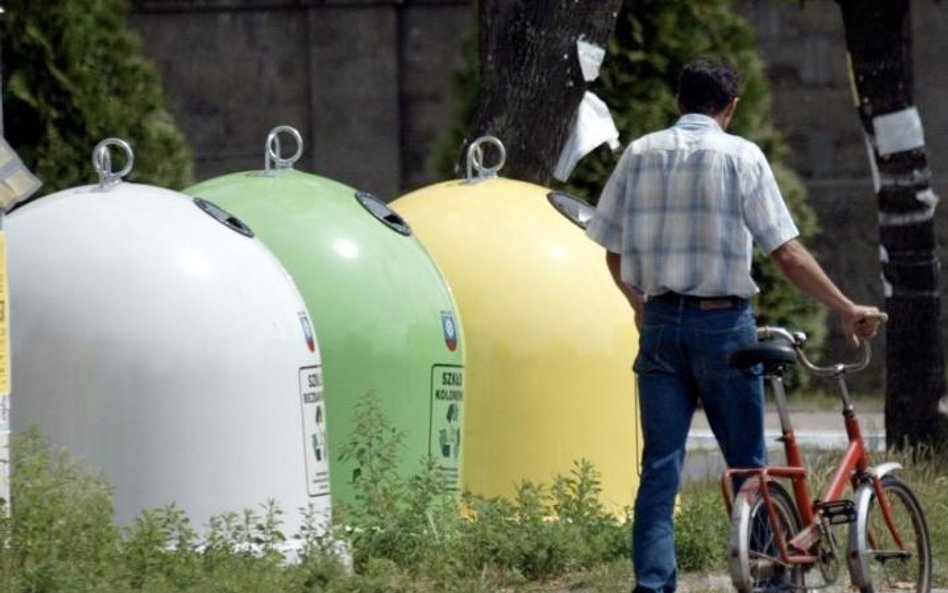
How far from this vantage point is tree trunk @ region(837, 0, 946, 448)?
1041cm

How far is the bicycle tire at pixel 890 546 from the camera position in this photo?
20.5 ft

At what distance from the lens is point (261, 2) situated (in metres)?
19.5


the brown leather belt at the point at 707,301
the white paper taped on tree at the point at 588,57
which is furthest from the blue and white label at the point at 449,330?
the white paper taped on tree at the point at 588,57

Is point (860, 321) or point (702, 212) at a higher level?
point (702, 212)

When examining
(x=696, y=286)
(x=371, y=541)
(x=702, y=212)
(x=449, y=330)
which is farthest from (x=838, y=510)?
(x=449, y=330)

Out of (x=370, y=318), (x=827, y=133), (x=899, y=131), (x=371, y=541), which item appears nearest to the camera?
(x=371, y=541)

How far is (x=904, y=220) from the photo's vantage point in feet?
34.3

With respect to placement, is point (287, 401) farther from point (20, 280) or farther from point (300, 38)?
point (300, 38)

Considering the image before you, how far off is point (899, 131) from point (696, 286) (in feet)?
15.1

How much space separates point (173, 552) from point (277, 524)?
0.42 metres

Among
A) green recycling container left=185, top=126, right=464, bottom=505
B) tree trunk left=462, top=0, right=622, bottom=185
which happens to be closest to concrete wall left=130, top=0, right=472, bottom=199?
tree trunk left=462, top=0, right=622, bottom=185

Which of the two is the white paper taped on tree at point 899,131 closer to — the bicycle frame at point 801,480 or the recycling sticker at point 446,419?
the recycling sticker at point 446,419

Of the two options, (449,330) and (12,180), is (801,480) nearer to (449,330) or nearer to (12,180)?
(449,330)

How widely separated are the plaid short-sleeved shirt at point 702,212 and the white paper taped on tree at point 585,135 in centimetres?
328
